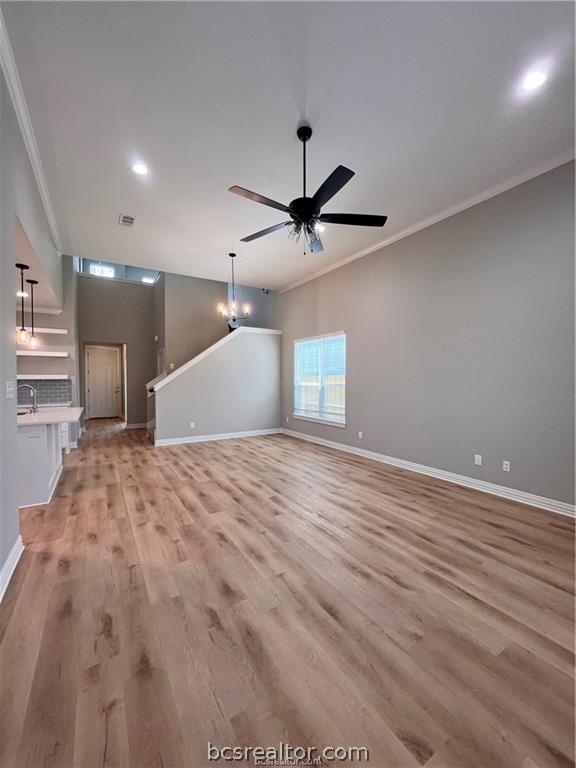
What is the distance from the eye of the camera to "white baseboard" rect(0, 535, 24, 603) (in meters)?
1.98

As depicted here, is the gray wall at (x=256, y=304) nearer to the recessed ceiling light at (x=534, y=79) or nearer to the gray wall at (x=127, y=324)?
the gray wall at (x=127, y=324)

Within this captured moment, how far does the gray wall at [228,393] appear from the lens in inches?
257

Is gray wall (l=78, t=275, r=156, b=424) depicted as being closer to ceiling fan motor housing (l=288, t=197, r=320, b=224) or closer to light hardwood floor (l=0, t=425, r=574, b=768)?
light hardwood floor (l=0, t=425, r=574, b=768)

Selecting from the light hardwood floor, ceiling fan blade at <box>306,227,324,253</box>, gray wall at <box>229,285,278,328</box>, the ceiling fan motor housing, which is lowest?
the light hardwood floor

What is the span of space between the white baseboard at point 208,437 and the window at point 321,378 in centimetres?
92

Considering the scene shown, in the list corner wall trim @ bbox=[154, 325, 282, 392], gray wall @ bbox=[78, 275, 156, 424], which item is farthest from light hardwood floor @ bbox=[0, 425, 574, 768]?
gray wall @ bbox=[78, 275, 156, 424]

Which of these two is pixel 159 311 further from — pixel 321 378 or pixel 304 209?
pixel 304 209

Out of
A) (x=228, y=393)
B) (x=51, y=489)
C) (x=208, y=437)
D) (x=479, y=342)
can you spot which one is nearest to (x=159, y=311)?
(x=228, y=393)

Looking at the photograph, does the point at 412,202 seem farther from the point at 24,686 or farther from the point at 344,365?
the point at 24,686

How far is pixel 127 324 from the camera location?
29.2 feet

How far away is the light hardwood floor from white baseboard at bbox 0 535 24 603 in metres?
0.06

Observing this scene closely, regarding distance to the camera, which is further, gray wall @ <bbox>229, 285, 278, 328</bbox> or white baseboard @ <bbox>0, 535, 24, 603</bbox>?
gray wall @ <bbox>229, 285, 278, 328</bbox>

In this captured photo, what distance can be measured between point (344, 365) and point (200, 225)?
11.0 ft

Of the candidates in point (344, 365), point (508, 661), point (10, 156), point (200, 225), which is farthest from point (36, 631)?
point (344, 365)
